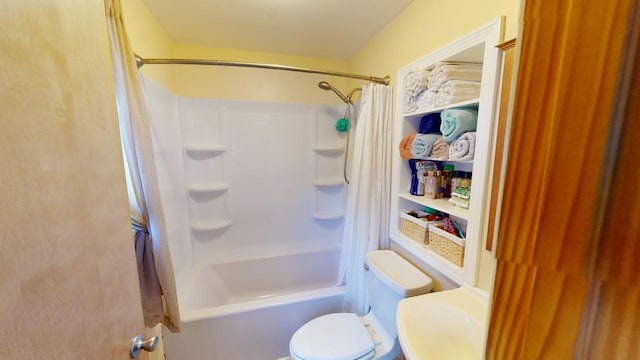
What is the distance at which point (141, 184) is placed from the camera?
973mm

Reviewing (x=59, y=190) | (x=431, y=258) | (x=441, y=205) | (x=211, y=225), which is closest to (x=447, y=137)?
(x=441, y=205)

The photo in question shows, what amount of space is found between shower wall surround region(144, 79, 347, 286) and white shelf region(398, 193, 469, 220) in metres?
1.17

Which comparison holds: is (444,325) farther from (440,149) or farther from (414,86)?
(414,86)

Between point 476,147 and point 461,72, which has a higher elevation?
point 461,72

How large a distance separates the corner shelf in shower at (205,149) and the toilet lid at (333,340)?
5.40ft

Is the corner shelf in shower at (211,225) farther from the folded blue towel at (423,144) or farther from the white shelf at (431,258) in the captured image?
the folded blue towel at (423,144)

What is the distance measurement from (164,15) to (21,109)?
1657 mm

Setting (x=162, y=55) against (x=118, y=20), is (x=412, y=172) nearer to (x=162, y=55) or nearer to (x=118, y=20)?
(x=118, y=20)

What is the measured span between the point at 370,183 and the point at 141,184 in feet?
4.20

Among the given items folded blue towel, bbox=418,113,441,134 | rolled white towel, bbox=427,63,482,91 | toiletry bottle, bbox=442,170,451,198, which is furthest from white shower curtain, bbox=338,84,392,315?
rolled white towel, bbox=427,63,482,91

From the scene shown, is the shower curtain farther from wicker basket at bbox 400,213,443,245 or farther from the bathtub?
wicker basket at bbox 400,213,443,245

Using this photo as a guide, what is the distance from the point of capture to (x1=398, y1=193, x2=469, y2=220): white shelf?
1.11m

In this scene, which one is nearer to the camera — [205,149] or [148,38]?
[148,38]

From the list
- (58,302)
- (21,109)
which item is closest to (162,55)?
(21,109)
